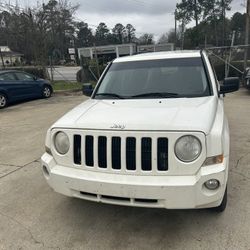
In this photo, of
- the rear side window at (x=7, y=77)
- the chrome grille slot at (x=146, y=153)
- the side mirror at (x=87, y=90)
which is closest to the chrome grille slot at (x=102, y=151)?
the chrome grille slot at (x=146, y=153)

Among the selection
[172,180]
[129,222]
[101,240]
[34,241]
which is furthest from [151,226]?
[34,241]

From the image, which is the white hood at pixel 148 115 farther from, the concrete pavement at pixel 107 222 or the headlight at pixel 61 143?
the concrete pavement at pixel 107 222

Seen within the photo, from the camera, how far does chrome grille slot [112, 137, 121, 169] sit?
10.3 ft

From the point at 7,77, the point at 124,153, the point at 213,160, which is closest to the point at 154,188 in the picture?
the point at 124,153

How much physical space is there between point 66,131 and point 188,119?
1235 millimetres

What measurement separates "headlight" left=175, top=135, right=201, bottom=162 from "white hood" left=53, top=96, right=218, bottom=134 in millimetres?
93

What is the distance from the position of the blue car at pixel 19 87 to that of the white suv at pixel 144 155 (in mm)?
10101

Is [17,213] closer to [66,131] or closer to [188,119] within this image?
[66,131]

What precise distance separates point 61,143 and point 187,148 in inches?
51.6

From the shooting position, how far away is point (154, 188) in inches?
117


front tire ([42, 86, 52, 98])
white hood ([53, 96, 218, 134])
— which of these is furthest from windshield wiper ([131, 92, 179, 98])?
front tire ([42, 86, 52, 98])

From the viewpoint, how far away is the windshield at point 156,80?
4.30 m

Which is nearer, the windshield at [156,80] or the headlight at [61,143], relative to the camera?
the headlight at [61,143]

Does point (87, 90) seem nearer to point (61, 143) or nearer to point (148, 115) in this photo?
point (61, 143)
